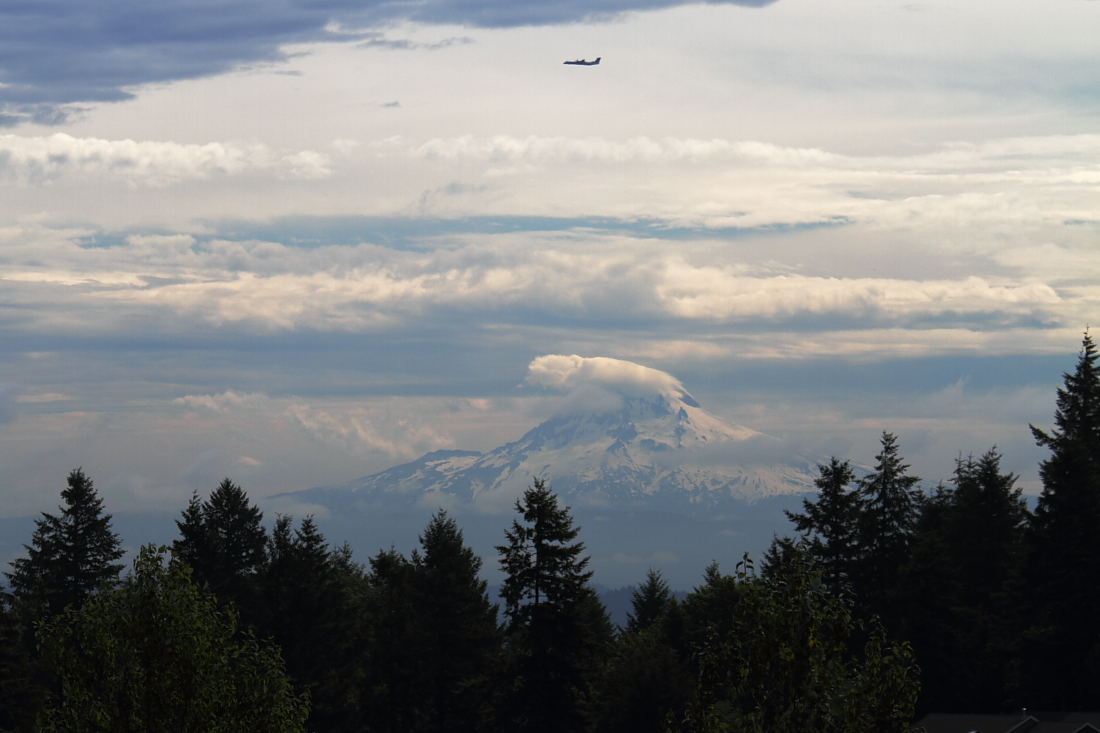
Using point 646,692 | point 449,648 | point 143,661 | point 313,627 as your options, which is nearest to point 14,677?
point 313,627

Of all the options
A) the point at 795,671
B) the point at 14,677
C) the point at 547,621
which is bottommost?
the point at 14,677

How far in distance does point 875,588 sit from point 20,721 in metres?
45.7

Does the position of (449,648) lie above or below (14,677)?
below

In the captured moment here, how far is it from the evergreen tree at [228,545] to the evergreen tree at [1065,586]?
144 ft

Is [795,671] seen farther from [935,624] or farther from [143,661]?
[935,624]

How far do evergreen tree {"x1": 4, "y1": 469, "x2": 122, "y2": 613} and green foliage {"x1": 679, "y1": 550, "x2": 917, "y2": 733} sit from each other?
199 feet

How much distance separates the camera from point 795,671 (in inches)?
628

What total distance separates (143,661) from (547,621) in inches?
1364

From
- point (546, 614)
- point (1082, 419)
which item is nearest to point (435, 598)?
point (546, 614)

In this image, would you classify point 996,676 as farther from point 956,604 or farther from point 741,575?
point 741,575

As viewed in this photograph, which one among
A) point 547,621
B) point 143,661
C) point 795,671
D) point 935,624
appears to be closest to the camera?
point 795,671

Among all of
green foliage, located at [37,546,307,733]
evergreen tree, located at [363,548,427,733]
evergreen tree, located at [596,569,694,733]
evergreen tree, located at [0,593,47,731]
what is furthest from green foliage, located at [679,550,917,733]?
evergreen tree, located at [363,548,427,733]

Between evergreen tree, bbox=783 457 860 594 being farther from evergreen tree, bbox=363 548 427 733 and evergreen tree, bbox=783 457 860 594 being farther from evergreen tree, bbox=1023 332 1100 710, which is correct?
evergreen tree, bbox=363 548 427 733

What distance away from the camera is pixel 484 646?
2547 inches
